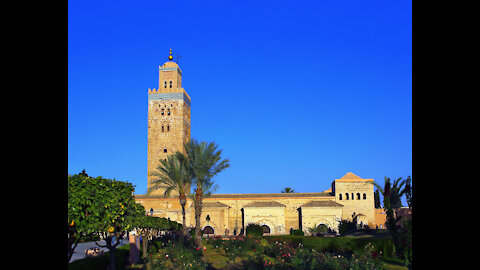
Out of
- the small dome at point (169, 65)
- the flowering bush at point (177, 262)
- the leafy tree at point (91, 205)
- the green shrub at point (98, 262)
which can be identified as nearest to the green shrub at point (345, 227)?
the flowering bush at point (177, 262)

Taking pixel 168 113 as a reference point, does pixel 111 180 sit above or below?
below

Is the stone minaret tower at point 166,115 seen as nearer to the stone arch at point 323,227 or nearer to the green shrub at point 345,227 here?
the stone arch at point 323,227

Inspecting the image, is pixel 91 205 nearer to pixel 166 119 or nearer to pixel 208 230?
pixel 208 230

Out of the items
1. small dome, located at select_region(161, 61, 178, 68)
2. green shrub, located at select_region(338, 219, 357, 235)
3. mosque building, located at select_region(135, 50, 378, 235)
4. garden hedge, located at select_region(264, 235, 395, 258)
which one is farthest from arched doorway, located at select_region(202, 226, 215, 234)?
small dome, located at select_region(161, 61, 178, 68)

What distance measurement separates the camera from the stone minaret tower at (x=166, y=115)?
5031 centimetres

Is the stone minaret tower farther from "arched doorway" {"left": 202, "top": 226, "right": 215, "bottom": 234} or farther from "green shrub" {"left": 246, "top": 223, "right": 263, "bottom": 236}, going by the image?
"green shrub" {"left": 246, "top": 223, "right": 263, "bottom": 236}

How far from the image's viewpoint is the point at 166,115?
51.0 metres
